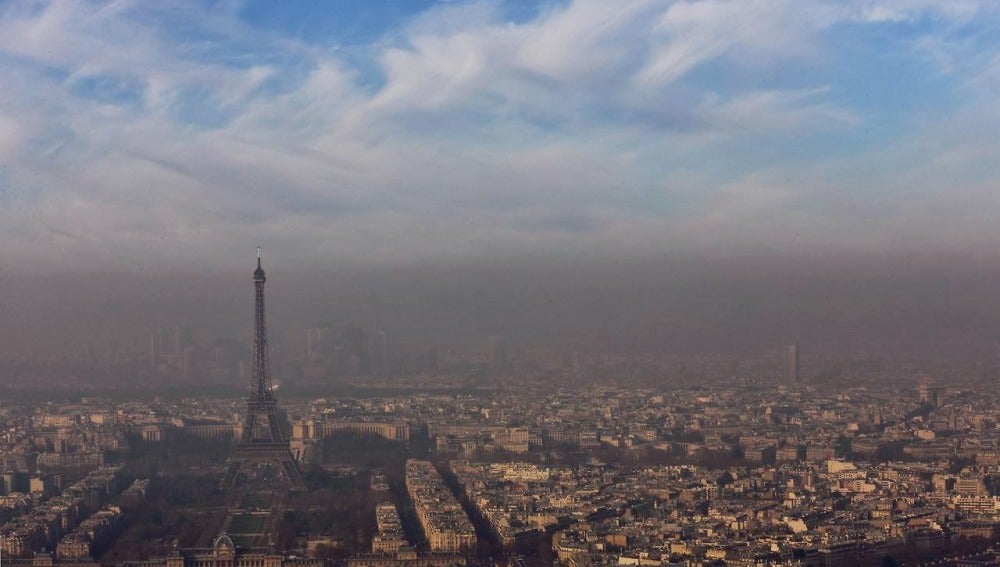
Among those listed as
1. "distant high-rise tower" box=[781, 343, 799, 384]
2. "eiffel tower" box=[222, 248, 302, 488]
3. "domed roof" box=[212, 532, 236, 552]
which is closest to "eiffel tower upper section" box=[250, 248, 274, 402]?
"eiffel tower" box=[222, 248, 302, 488]

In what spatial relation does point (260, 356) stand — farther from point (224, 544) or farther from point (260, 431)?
point (224, 544)

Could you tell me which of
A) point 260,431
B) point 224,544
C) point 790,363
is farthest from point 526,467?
point 790,363

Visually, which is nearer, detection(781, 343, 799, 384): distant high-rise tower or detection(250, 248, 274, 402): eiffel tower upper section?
detection(250, 248, 274, 402): eiffel tower upper section

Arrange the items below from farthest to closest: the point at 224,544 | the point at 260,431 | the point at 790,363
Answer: the point at 790,363, the point at 260,431, the point at 224,544

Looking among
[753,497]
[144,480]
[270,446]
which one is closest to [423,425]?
[270,446]

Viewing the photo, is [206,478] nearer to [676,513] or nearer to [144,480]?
[144,480]

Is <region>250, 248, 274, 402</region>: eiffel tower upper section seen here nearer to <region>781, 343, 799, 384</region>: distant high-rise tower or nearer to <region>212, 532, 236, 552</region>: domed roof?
<region>212, 532, 236, 552</region>: domed roof

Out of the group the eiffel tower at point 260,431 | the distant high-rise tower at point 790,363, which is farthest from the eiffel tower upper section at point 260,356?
the distant high-rise tower at point 790,363
